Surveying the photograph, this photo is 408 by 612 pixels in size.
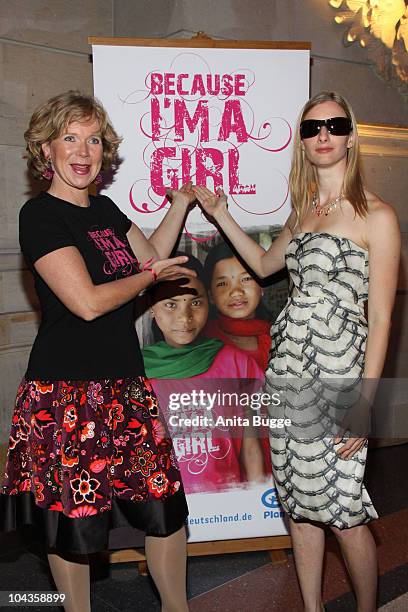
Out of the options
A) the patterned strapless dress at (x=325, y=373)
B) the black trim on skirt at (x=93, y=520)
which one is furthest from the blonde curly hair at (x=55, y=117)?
the black trim on skirt at (x=93, y=520)

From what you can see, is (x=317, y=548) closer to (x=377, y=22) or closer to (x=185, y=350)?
(x=185, y=350)

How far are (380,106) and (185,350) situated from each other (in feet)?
7.85

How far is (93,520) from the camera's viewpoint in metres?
1.90

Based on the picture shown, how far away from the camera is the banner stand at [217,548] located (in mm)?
2680

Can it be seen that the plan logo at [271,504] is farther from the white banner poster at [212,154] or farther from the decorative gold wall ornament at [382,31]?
the decorative gold wall ornament at [382,31]

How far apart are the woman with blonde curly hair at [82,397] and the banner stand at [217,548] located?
611 mm

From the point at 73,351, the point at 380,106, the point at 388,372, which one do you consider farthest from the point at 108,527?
the point at 380,106

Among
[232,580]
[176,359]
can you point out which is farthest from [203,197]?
[232,580]

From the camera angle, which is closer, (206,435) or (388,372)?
(206,435)

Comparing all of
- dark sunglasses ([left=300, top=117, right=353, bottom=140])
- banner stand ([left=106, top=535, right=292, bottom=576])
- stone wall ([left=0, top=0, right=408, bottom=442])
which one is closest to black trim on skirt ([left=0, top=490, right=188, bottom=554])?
banner stand ([left=106, top=535, right=292, bottom=576])

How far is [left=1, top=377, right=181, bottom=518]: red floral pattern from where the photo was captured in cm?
190

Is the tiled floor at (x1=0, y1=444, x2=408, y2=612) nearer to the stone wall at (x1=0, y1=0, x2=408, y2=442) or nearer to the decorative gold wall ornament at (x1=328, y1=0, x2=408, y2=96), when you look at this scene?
the stone wall at (x1=0, y1=0, x2=408, y2=442)

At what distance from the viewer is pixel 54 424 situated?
6.31 ft

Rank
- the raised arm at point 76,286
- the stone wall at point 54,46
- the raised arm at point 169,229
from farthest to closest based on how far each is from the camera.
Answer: the stone wall at point 54,46
the raised arm at point 169,229
the raised arm at point 76,286
